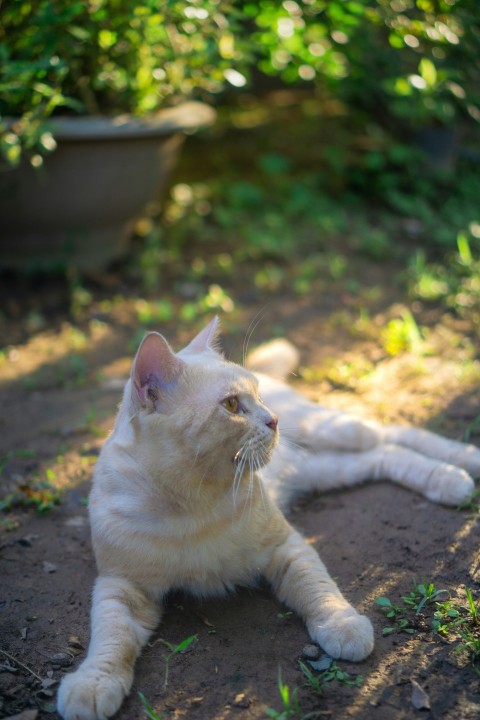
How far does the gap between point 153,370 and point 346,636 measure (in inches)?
39.3

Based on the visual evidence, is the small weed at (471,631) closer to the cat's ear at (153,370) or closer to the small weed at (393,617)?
the small weed at (393,617)

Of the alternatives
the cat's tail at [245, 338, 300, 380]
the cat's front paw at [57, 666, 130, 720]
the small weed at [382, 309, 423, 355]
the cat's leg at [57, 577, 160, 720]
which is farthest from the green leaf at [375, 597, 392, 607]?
the small weed at [382, 309, 423, 355]

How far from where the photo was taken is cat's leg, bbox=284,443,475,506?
117 inches

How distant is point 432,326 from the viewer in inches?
179

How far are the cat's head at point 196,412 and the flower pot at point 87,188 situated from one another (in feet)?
9.16

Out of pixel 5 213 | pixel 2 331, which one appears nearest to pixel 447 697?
pixel 2 331

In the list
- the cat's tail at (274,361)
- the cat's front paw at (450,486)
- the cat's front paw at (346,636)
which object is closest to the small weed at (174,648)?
the cat's front paw at (346,636)

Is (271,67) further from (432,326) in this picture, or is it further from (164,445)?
(164,445)

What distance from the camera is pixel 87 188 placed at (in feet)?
16.5

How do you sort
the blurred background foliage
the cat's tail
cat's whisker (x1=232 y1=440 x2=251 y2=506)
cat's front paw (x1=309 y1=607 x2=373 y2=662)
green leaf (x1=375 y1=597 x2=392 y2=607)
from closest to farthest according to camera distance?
cat's front paw (x1=309 y1=607 x2=373 y2=662), cat's whisker (x1=232 y1=440 x2=251 y2=506), green leaf (x1=375 y1=597 x2=392 y2=607), the cat's tail, the blurred background foliage

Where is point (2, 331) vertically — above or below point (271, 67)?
below

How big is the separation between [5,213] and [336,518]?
3292 millimetres

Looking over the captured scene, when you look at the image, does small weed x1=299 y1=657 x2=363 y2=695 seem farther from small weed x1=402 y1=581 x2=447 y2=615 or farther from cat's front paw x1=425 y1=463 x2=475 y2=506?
cat's front paw x1=425 y1=463 x2=475 y2=506

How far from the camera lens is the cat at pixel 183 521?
7.19 feet
